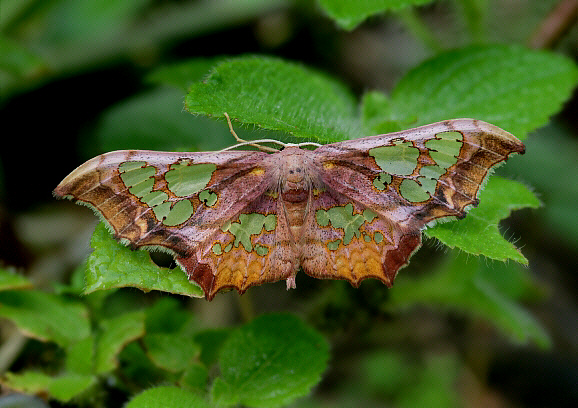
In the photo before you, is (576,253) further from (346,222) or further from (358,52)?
(346,222)

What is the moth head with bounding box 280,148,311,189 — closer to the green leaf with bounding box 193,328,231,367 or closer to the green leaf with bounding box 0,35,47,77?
the green leaf with bounding box 193,328,231,367

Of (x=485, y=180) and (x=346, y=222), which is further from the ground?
(x=485, y=180)

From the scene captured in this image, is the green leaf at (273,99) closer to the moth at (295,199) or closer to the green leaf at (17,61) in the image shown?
the moth at (295,199)

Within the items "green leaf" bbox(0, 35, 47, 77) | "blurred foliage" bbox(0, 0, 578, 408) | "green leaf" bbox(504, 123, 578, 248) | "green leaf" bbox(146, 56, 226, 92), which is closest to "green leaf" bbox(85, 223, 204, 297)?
"blurred foliage" bbox(0, 0, 578, 408)

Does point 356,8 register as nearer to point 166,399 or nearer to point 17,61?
point 166,399

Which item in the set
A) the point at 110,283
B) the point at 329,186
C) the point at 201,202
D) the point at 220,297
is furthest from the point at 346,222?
the point at 220,297

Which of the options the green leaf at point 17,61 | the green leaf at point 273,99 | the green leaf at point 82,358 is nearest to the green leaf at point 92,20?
the green leaf at point 17,61
